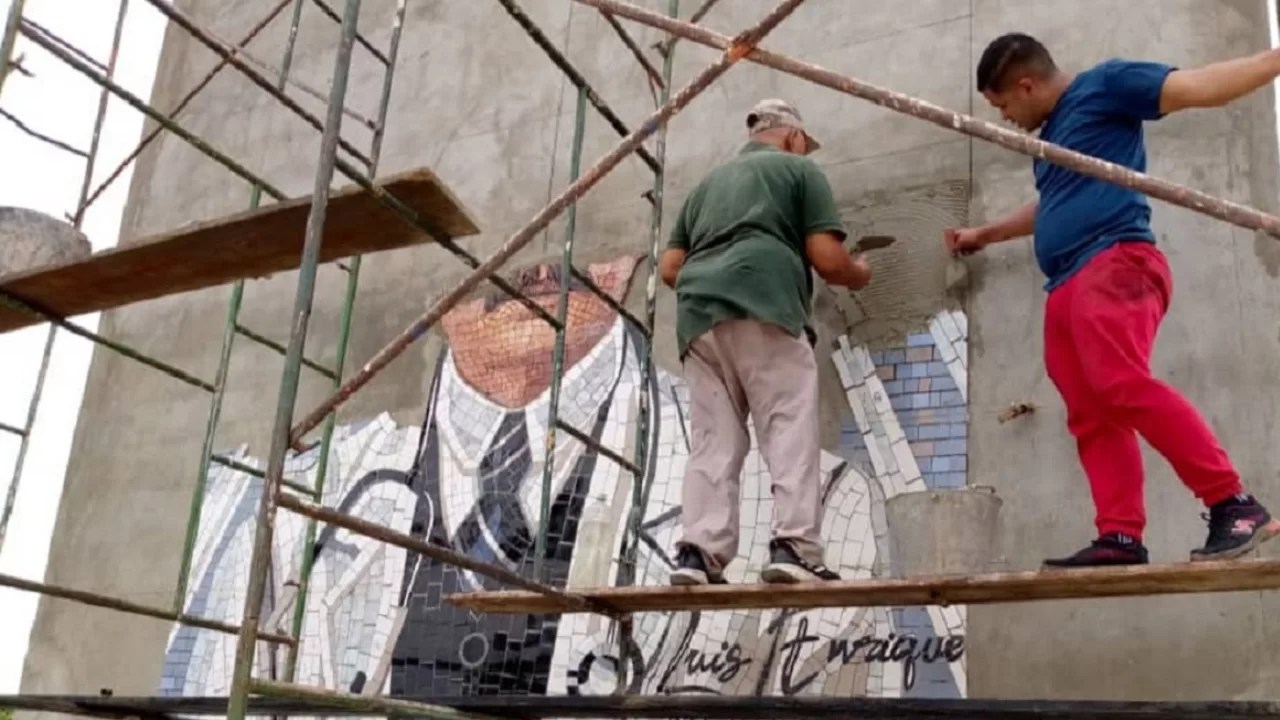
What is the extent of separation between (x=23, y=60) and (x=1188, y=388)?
4.07 m

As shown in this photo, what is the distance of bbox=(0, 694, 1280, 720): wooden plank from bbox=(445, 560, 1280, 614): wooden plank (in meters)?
0.25

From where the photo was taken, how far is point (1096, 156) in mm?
3355

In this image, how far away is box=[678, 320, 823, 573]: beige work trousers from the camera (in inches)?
134

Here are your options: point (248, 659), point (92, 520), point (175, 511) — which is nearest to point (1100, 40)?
point (248, 659)

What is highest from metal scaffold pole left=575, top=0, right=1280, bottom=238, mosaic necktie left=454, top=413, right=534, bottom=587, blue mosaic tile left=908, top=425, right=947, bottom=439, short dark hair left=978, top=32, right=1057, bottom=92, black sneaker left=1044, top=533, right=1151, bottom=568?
short dark hair left=978, top=32, right=1057, bottom=92

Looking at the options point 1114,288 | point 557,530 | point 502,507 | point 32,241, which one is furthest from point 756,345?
point 32,241

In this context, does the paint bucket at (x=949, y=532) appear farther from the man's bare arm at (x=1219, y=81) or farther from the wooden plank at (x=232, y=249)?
the wooden plank at (x=232, y=249)

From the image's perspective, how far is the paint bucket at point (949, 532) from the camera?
131 inches

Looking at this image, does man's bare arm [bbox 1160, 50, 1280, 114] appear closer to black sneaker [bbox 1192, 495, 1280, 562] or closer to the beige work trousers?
black sneaker [bbox 1192, 495, 1280, 562]

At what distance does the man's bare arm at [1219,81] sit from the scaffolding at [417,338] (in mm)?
304

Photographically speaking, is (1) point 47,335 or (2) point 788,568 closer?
(2) point 788,568

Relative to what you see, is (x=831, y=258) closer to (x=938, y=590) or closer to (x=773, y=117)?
(x=773, y=117)

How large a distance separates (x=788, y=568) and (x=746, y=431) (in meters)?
0.60

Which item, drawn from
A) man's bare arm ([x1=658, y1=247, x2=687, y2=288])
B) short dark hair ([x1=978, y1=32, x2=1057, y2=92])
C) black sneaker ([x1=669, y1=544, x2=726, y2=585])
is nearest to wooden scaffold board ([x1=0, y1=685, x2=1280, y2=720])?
black sneaker ([x1=669, y1=544, x2=726, y2=585])
